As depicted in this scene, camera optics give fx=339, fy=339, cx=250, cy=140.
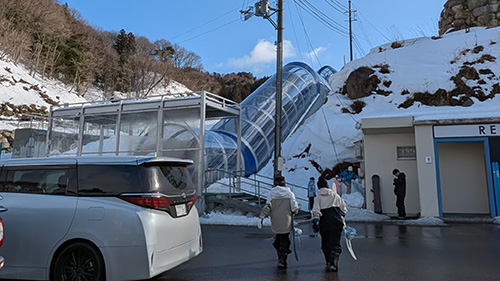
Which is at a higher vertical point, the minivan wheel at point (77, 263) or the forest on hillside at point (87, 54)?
the forest on hillside at point (87, 54)

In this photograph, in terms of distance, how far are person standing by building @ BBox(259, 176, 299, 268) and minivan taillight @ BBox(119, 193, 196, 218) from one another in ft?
5.15

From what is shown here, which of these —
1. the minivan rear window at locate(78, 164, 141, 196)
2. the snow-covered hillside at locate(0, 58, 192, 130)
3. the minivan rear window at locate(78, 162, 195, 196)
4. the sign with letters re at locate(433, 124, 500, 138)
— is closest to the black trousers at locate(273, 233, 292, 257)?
the minivan rear window at locate(78, 162, 195, 196)

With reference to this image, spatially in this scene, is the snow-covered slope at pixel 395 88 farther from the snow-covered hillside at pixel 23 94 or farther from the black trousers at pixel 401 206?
the snow-covered hillside at pixel 23 94

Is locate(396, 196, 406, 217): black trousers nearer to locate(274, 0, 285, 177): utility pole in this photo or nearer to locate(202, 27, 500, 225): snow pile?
locate(274, 0, 285, 177): utility pole

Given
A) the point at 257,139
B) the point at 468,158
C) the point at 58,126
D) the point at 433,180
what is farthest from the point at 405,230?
the point at 58,126

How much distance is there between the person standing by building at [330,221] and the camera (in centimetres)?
553

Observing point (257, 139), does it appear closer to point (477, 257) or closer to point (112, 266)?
point (477, 257)

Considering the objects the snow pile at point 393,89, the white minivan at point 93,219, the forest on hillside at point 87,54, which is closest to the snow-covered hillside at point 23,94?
the forest on hillside at point 87,54

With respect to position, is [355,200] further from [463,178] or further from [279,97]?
[279,97]

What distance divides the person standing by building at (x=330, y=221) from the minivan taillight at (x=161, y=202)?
2215 mm

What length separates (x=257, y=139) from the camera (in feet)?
62.5

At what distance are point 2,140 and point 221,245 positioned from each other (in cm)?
2771

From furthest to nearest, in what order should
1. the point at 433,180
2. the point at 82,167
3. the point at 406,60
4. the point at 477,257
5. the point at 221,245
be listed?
1. the point at 406,60
2. the point at 433,180
3. the point at 221,245
4. the point at 477,257
5. the point at 82,167

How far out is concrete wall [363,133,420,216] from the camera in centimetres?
1373
